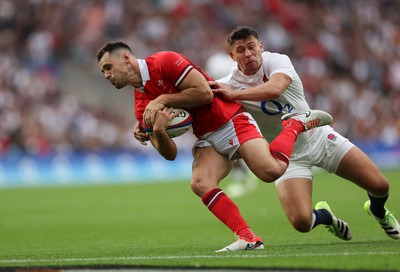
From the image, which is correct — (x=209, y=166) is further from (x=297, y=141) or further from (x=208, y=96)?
(x=297, y=141)

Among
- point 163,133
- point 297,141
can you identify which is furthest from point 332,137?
point 163,133

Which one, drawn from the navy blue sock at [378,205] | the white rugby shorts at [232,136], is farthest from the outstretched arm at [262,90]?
the navy blue sock at [378,205]

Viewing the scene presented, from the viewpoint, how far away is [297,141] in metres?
9.21

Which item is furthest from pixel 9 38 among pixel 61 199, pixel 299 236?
pixel 299 236

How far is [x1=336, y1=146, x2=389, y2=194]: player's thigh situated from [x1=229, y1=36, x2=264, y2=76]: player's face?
137cm

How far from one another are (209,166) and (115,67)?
4.41ft

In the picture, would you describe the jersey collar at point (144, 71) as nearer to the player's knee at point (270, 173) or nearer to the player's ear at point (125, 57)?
the player's ear at point (125, 57)

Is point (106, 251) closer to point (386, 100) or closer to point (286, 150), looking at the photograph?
point (286, 150)

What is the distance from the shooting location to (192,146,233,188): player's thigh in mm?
8289

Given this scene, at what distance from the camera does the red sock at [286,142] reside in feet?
27.1

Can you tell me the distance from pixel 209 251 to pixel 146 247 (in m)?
1.19

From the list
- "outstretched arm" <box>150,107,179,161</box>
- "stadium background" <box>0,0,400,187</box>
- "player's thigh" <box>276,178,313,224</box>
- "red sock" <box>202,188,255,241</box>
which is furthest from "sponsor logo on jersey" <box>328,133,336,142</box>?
"stadium background" <box>0,0,400,187</box>

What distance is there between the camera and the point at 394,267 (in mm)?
6406

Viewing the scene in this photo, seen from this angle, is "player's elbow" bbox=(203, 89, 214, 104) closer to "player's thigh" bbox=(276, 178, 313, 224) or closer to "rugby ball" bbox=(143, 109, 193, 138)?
"rugby ball" bbox=(143, 109, 193, 138)
